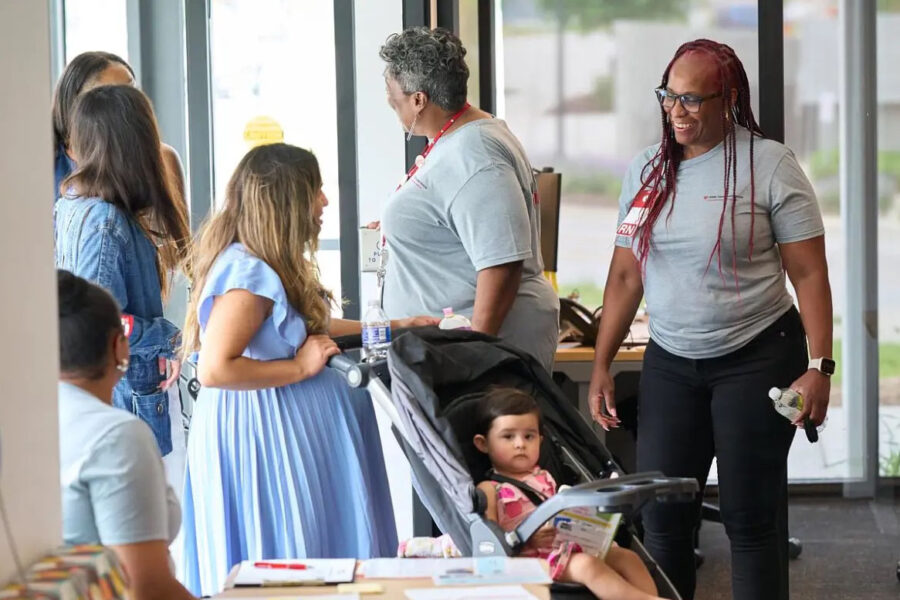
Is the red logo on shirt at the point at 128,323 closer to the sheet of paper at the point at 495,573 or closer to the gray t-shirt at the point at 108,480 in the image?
the gray t-shirt at the point at 108,480

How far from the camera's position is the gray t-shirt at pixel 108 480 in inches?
68.9

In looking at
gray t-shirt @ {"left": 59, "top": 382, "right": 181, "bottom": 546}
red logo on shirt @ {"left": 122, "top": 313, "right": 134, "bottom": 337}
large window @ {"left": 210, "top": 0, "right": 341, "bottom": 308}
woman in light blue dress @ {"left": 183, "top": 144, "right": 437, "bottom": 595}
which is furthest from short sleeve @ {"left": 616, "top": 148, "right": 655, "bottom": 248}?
gray t-shirt @ {"left": 59, "top": 382, "right": 181, "bottom": 546}

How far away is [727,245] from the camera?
290cm

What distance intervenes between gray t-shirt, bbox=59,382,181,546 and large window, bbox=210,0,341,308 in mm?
2542

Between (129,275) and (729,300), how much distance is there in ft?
4.71

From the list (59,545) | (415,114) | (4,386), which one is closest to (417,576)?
(59,545)

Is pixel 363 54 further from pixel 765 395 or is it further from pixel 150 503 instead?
pixel 150 503

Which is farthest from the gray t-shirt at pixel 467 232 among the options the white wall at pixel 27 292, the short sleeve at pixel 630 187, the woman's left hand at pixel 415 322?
→ the white wall at pixel 27 292

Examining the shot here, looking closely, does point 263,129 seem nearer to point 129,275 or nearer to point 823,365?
point 129,275

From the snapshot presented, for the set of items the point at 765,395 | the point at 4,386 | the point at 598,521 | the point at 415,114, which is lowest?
the point at 598,521

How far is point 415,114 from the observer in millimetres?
3193

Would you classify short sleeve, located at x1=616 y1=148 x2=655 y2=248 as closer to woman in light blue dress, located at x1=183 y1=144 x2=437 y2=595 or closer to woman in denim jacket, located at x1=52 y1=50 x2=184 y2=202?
woman in light blue dress, located at x1=183 y1=144 x2=437 y2=595

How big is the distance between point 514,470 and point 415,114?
1.01 m

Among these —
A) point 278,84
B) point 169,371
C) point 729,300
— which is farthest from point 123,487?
point 278,84
